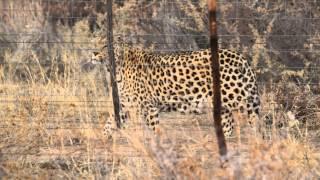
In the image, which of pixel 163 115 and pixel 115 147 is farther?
pixel 163 115

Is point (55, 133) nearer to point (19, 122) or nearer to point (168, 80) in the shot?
point (19, 122)

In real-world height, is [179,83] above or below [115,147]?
above

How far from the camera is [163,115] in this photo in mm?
8906

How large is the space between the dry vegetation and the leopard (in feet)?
0.68

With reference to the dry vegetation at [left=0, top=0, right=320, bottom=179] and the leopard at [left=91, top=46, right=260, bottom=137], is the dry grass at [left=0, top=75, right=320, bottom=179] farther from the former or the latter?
the leopard at [left=91, top=46, right=260, bottom=137]

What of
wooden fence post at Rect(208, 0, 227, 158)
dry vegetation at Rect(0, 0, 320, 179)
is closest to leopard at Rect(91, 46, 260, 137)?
dry vegetation at Rect(0, 0, 320, 179)

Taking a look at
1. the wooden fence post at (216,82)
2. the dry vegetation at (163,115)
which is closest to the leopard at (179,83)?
the dry vegetation at (163,115)

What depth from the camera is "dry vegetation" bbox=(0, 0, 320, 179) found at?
4.86 m

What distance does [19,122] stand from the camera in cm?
722

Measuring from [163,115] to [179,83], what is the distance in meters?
1.34

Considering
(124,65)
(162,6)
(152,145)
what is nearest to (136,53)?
(124,65)

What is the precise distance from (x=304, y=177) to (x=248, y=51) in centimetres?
477

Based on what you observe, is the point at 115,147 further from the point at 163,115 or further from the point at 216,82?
the point at 163,115

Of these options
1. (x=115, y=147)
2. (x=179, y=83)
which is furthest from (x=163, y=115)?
(x=115, y=147)
